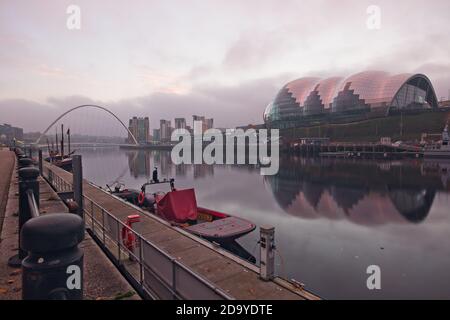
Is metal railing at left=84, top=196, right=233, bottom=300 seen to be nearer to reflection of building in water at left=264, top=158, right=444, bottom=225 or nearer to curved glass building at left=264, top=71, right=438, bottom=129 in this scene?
reflection of building in water at left=264, top=158, right=444, bottom=225

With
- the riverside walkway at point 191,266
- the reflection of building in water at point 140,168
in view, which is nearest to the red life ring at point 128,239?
the riverside walkway at point 191,266

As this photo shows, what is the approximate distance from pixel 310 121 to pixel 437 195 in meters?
148

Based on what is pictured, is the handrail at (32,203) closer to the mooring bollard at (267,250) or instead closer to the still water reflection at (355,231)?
the mooring bollard at (267,250)

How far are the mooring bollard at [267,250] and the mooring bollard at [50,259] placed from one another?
603cm

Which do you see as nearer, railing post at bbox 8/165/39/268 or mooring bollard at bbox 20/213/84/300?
mooring bollard at bbox 20/213/84/300

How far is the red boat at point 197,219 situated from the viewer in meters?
15.7

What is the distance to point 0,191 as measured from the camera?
784 inches

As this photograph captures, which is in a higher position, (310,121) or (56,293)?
(310,121)

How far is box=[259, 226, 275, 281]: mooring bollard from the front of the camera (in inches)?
330

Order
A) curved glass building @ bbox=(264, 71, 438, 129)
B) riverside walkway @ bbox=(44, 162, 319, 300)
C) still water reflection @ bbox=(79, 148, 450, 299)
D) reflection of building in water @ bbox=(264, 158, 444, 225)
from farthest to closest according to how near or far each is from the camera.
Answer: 1. curved glass building @ bbox=(264, 71, 438, 129)
2. reflection of building in water @ bbox=(264, 158, 444, 225)
3. still water reflection @ bbox=(79, 148, 450, 299)
4. riverside walkway @ bbox=(44, 162, 319, 300)

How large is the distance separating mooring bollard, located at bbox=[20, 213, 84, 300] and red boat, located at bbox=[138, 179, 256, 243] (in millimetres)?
12466

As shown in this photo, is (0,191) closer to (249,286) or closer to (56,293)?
(249,286)

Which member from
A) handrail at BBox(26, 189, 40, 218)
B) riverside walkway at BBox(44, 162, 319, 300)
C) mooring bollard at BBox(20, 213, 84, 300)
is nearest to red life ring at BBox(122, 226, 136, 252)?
riverside walkway at BBox(44, 162, 319, 300)
